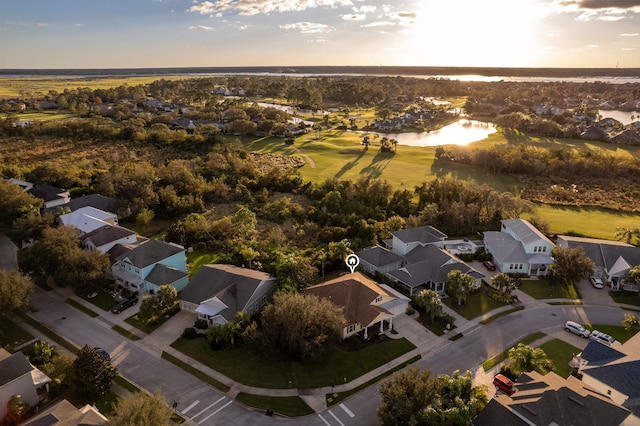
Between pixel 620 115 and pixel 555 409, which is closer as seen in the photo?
pixel 555 409

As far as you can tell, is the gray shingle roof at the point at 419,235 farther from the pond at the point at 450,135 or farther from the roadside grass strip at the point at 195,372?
the pond at the point at 450,135

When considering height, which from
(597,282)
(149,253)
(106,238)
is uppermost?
(106,238)

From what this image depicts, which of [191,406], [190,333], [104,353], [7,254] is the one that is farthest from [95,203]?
[191,406]

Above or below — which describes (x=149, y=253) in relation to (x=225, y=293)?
above

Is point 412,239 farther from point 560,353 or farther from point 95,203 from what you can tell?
point 95,203

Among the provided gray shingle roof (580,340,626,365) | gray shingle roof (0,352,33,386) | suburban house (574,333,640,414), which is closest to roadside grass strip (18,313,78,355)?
gray shingle roof (0,352,33,386)

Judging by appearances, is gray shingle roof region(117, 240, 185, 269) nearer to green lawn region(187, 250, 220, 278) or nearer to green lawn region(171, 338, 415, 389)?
green lawn region(187, 250, 220, 278)

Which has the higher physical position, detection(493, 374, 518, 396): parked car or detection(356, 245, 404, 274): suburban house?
detection(356, 245, 404, 274): suburban house
